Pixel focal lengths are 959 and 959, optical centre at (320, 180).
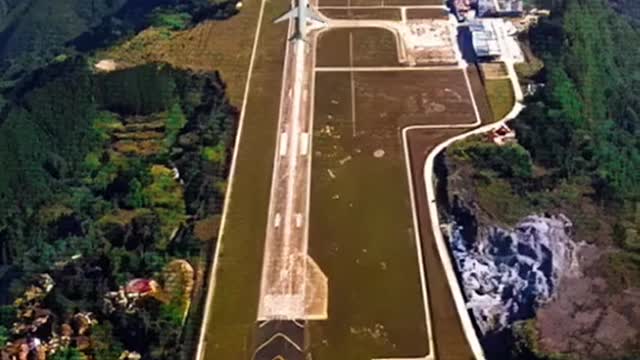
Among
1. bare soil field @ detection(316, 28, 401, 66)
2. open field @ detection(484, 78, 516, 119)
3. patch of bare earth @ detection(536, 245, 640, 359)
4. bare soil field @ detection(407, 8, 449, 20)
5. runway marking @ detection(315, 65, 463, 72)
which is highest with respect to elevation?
bare soil field @ detection(407, 8, 449, 20)

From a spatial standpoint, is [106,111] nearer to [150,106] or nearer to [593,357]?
[150,106]

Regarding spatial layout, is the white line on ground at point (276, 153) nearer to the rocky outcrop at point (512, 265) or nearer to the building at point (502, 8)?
the rocky outcrop at point (512, 265)

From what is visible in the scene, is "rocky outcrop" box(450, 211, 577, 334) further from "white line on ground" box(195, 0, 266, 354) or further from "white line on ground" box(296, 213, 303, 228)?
"white line on ground" box(195, 0, 266, 354)

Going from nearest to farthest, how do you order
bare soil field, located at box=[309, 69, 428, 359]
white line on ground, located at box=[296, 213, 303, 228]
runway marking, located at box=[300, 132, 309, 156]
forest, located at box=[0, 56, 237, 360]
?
bare soil field, located at box=[309, 69, 428, 359]
forest, located at box=[0, 56, 237, 360]
white line on ground, located at box=[296, 213, 303, 228]
runway marking, located at box=[300, 132, 309, 156]

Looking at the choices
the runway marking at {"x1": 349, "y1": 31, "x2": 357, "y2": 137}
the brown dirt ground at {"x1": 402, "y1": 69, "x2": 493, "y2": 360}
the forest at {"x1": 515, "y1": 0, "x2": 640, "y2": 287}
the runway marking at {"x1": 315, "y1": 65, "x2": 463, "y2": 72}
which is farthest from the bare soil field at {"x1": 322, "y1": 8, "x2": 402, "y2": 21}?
the brown dirt ground at {"x1": 402, "y1": 69, "x2": 493, "y2": 360}

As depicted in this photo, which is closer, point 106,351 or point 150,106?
point 106,351

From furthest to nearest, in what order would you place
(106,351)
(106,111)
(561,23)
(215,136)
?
(561,23) < (106,111) < (215,136) < (106,351)

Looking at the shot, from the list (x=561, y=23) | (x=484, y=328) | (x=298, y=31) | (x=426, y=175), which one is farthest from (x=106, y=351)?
(x=561, y=23)
